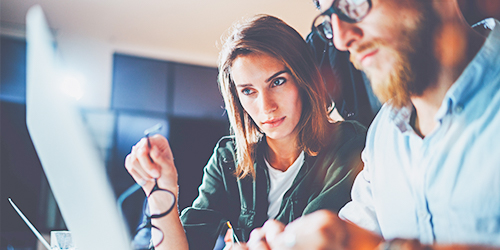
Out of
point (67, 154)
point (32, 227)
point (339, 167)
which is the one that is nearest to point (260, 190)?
point (339, 167)

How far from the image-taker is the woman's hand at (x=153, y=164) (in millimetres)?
648

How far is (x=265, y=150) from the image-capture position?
0.67 m

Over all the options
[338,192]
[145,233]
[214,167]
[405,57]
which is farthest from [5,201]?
[405,57]

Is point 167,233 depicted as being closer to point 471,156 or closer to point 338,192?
point 338,192

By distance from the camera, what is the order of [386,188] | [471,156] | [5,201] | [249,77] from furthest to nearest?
1. [5,201]
2. [249,77]
3. [386,188]
4. [471,156]

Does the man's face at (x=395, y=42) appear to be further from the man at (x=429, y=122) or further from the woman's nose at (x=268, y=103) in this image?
the woman's nose at (x=268, y=103)

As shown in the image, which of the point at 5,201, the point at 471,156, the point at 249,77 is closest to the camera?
the point at 471,156

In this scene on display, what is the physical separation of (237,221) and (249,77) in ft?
0.91

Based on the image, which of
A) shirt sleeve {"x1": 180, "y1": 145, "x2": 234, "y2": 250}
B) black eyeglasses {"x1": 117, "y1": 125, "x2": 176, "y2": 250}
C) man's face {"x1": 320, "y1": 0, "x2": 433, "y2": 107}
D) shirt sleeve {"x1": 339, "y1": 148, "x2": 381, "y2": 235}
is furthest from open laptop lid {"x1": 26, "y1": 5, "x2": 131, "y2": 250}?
man's face {"x1": 320, "y1": 0, "x2": 433, "y2": 107}

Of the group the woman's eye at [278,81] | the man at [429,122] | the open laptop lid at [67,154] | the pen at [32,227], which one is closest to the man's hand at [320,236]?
the man at [429,122]

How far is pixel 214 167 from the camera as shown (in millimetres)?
712

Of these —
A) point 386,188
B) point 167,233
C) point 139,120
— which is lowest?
point 167,233

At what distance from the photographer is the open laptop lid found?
657mm

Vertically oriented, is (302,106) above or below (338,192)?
above
